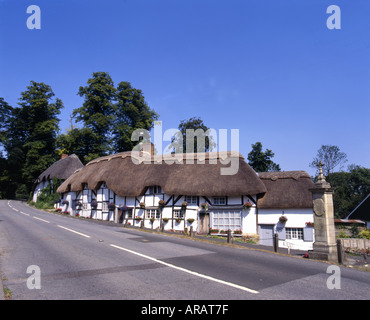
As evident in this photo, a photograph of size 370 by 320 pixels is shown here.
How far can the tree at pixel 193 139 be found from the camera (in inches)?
1747

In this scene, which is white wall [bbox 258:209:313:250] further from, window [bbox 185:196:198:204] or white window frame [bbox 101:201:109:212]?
white window frame [bbox 101:201:109:212]

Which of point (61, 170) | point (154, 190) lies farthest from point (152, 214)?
point (61, 170)

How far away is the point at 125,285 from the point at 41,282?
2.04 meters

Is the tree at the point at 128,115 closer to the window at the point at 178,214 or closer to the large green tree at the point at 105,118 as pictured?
the large green tree at the point at 105,118

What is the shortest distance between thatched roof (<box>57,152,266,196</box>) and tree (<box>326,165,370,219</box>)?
33156 millimetres

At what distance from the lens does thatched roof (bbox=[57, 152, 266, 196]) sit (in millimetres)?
23672

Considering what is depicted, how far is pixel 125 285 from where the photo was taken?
6.40 meters

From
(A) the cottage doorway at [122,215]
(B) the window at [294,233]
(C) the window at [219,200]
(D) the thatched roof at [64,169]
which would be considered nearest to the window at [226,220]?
(C) the window at [219,200]

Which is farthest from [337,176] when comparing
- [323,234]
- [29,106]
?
[29,106]

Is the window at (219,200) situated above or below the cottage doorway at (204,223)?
above

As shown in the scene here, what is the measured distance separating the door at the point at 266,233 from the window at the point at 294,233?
1.27m

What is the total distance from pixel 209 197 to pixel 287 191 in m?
6.77

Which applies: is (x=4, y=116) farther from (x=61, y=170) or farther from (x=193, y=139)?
(x=193, y=139)

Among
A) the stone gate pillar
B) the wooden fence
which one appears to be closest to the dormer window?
the stone gate pillar
